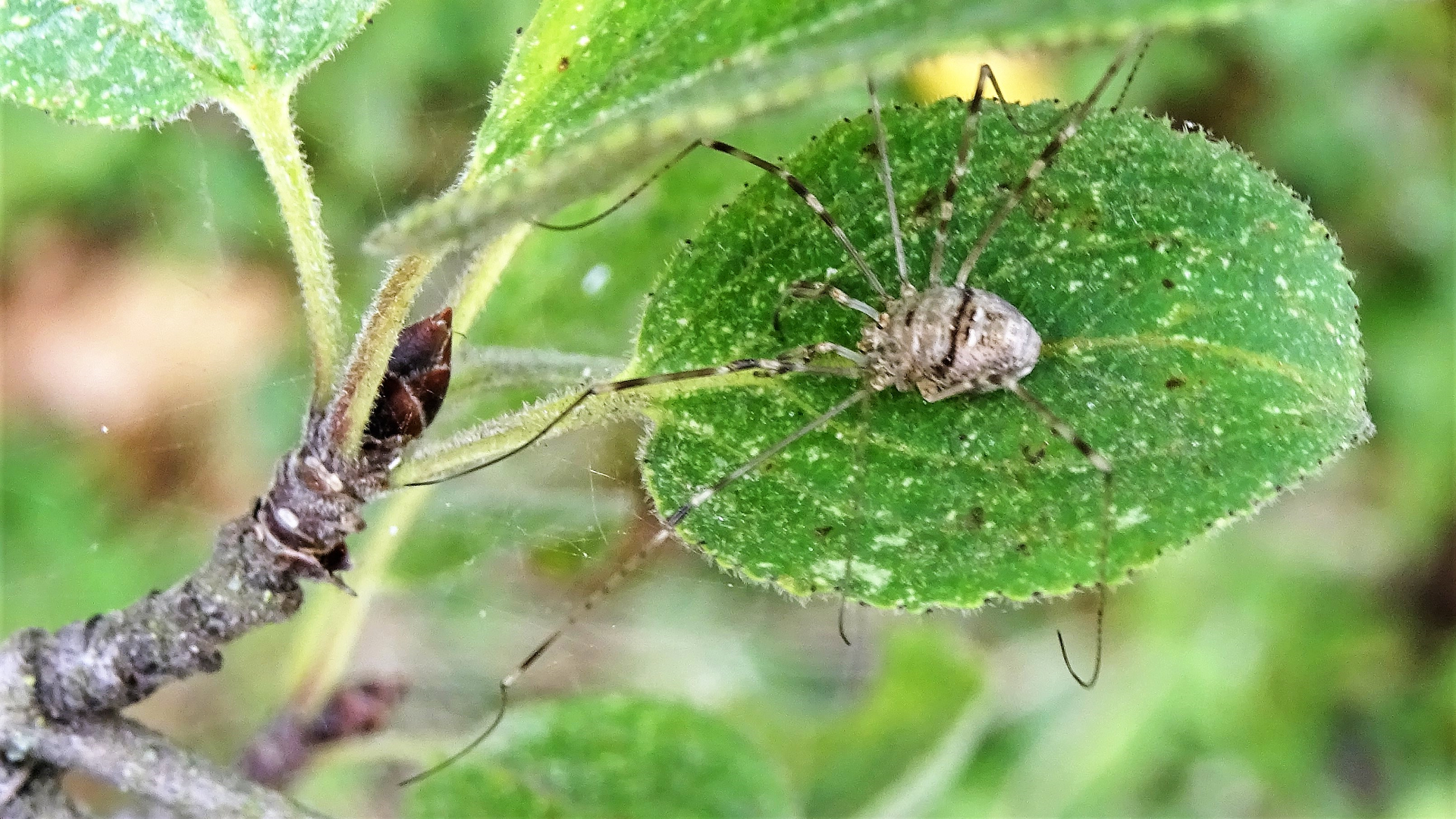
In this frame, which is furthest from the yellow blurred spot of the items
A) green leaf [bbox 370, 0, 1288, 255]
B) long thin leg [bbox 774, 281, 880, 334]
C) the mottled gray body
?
green leaf [bbox 370, 0, 1288, 255]

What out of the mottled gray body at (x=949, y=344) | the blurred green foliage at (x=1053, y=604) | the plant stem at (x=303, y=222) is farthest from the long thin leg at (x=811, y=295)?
the blurred green foliage at (x=1053, y=604)

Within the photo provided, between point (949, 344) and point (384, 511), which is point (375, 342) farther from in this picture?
point (949, 344)

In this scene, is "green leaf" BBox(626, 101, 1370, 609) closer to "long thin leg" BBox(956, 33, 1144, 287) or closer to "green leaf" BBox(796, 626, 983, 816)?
"long thin leg" BBox(956, 33, 1144, 287)

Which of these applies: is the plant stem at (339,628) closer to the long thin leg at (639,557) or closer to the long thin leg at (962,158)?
the long thin leg at (639,557)

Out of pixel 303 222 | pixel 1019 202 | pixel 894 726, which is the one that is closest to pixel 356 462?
pixel 303 222

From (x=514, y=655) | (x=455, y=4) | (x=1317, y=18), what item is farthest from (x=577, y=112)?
(x=1317, y=18)

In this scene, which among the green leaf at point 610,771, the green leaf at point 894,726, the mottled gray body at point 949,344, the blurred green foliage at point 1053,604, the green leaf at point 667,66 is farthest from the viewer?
the blurred green foliage at point 1053,604
